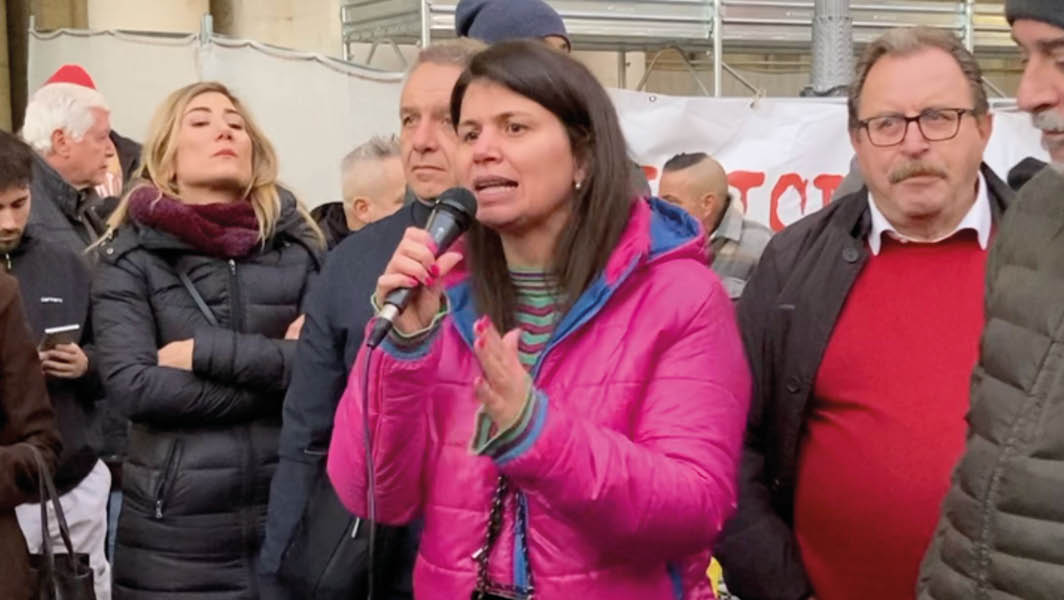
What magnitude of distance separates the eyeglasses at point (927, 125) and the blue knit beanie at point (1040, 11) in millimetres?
808

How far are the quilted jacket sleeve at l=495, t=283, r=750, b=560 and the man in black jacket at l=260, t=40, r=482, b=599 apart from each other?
0.72 metres

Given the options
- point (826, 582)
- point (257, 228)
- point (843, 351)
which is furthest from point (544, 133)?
point (257, 228)


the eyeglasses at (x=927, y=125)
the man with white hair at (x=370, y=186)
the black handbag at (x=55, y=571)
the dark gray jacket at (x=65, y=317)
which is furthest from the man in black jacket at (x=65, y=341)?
the eyeglasses at (x=927, y=125)

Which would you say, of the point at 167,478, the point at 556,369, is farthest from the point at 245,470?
the point at 556,369

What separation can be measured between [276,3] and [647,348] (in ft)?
28.3

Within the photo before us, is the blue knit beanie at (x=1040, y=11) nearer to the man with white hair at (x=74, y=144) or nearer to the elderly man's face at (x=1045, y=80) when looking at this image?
the elderly man's face at (x=1045, y=80)

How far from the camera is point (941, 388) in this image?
2641mm

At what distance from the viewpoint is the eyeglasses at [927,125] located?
2680mm

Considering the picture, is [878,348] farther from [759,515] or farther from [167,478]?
[167,478]

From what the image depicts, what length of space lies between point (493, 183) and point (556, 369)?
326mm

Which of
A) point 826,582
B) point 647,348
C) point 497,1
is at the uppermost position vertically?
point 497,1

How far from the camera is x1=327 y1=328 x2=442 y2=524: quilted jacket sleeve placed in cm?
213

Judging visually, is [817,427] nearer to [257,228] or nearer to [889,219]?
[889,219]

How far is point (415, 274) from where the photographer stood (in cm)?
200
